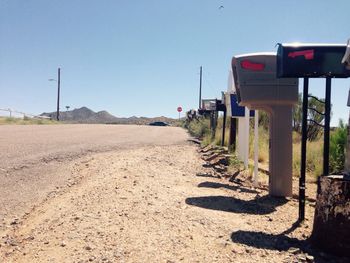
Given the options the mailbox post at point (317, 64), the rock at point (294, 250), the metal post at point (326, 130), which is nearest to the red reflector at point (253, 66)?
the mailbox post at point (317, 64)

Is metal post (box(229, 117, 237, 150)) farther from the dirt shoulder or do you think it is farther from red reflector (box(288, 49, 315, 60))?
red reflector (box(288, 49, 315, 60))

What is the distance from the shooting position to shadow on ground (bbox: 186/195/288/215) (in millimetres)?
4949

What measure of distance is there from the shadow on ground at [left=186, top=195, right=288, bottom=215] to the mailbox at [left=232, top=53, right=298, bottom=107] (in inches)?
49.6

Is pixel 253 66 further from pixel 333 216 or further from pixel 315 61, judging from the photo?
pixel 333 216

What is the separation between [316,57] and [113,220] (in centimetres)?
255

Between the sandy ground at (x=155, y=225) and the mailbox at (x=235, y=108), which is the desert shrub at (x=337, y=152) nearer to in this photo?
the mailbox at (x=235, y=108)

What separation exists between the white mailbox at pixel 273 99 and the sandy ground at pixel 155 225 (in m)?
0.34

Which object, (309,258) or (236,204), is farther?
(236,204)

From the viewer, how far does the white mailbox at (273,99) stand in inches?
230

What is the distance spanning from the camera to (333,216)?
3.61 meters

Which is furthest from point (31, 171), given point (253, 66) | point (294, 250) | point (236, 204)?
point (294, 250)

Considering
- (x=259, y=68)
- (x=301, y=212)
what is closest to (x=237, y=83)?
(x=259, y=68)

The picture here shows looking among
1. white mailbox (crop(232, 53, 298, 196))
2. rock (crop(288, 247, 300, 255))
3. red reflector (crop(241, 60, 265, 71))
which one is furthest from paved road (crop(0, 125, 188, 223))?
red reflector (crop(241, 60, 265, 71))

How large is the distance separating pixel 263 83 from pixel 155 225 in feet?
8.53
